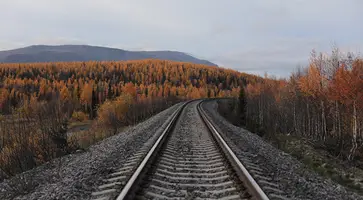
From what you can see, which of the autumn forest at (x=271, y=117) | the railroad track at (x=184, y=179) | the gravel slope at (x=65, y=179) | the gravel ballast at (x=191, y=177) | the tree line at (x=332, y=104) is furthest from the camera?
the tree line at (x=332, y=104)

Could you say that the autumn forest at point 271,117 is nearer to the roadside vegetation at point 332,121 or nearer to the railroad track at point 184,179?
the roadside vegetation at point 332,121

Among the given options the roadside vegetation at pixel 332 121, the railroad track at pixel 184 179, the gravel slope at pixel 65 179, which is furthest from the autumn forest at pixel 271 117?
the railroad track at pixel 184 179

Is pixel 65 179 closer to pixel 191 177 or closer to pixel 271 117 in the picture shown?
pixel 191 177

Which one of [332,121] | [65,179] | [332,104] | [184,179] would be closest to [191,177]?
[184,179]

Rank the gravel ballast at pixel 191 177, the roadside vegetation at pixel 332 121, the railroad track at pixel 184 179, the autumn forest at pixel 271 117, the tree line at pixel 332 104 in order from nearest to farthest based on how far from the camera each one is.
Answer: the railroad track at pixel 184 179 < the gravel ballast at pixel 191 177 < the autumn forest at pixel 271 117 < the roadside vegetation at pixel 332 121 < the tree line at pixel 332 104

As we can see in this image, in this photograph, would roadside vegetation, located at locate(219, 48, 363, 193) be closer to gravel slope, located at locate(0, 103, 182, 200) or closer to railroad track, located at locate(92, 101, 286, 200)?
railroad track, located at locate(92, 101, 286, 200)

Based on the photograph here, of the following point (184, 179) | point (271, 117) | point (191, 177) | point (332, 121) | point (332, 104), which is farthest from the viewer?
point (271, 117)

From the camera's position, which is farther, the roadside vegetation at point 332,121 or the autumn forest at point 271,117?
the roadside vegetation at point 332,121

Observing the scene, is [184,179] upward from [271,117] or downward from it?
upward

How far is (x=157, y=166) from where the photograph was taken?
650 cm

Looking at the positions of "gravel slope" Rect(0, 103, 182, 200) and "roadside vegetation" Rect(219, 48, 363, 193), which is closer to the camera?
"gravel slope" Rect(0, 103, 182, 200)

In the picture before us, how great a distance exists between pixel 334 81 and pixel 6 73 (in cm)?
14546

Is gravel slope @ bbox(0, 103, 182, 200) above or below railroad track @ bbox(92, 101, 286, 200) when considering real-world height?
below

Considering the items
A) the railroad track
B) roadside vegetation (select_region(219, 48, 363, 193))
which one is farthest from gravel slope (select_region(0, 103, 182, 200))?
roadside vegetation (select_region(219, 48, 363, 193))
